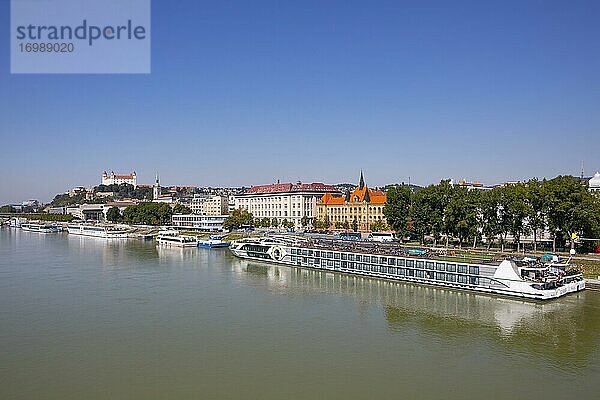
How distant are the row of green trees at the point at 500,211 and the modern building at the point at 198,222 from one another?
95.0ft

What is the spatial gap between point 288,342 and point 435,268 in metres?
11.4

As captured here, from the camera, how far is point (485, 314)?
835 inches

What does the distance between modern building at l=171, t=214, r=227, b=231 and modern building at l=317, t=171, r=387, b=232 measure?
12.8m

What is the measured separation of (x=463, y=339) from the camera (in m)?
18.1

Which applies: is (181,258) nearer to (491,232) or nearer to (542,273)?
(491,232)

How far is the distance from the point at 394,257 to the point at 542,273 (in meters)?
7.28

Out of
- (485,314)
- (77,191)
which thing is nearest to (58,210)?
(77,191)

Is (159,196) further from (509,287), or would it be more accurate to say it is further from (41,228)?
(509,287)

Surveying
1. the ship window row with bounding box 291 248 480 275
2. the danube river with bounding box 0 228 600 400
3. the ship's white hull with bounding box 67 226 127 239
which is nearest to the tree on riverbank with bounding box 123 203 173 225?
the ship's white hull with bounding box 67 226 127 239

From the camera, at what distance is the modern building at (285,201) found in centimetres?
7138

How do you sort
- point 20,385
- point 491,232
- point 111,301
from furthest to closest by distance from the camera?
point 491,232 → point 111,301 → point 20,385

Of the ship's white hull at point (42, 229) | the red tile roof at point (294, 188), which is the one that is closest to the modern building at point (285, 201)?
the red tile roof at point (294, 188)

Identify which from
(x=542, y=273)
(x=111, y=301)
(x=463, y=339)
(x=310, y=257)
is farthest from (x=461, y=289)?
(x=111, y=301)

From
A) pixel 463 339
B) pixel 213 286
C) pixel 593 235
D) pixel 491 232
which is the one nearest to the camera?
pixel 463 339
